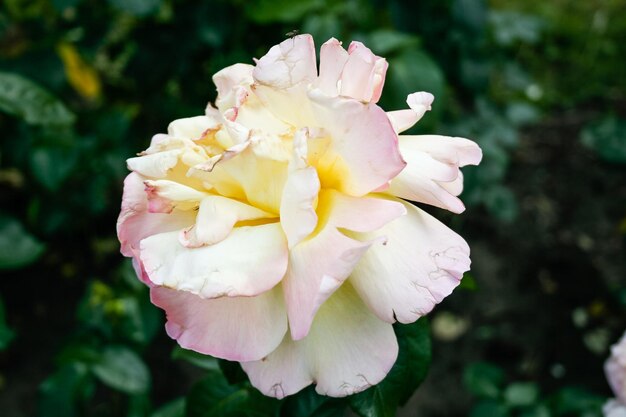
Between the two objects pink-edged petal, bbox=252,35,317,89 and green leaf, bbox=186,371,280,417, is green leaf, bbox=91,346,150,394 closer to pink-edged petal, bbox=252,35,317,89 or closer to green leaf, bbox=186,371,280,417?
green leaf, bbox=186,371,280,417

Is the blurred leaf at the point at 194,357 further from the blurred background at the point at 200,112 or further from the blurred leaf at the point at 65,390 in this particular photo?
the blurred leaf at the point at 65,390

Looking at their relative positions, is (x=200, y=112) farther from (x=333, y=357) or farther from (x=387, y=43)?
(x=333, y=357)

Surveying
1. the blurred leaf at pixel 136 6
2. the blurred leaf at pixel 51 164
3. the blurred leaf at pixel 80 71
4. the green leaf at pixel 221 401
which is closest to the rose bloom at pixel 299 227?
the green leaf at pixel 221 401

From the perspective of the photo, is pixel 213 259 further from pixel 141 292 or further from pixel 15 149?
pixel 15 149

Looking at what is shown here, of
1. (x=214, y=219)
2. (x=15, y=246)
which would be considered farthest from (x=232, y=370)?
(x=15, y=246)

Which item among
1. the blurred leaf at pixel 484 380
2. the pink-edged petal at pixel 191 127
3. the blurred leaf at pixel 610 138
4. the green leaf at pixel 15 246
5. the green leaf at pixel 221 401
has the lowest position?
the blurred leaf at pixel 484 380

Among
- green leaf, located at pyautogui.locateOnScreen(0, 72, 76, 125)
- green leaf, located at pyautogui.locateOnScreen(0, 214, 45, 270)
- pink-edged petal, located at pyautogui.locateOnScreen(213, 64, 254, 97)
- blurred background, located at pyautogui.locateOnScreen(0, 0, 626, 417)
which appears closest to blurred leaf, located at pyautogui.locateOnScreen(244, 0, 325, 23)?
blurred background, located at pyautogui.locateOnScreen(0, 0, 626, 417)

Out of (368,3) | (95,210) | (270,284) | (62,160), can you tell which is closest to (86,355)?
(62,160)
